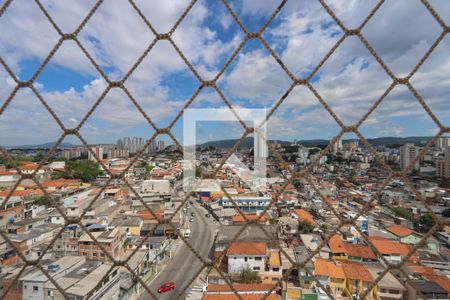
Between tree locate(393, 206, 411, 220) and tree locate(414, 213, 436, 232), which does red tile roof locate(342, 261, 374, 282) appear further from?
tree locate(393, 206, 411, 220)

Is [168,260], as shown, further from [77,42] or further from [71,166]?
[71,166]

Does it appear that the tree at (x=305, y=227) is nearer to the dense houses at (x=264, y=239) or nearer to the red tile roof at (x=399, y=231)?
the dense houses at (x=264, y=239)

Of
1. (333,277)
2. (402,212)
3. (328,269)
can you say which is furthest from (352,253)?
(402,212)

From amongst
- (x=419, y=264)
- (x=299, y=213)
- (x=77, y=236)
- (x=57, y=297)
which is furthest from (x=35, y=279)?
(x=299, y=213)

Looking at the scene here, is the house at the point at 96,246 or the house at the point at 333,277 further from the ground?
the house at the point at 96,246

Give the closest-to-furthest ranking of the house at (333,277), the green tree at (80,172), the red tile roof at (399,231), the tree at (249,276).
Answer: the house at (333,277) < the tree at (249,276) < the red tile roof at (399,231) < the green tree at (80,172)

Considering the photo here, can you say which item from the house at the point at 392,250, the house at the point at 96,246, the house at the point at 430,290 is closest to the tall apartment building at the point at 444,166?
the house at the point at 392,250

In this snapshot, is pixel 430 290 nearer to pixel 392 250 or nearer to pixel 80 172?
pixel 392 250
